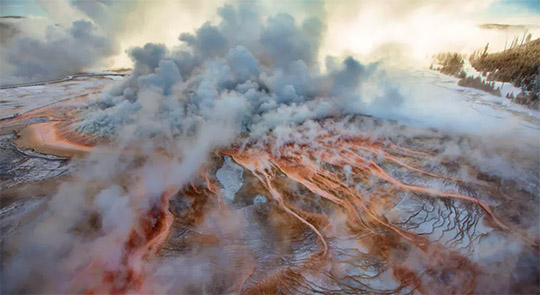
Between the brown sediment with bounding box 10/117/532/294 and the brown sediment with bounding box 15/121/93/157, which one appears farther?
the brown sediment with bounding box 15/121/93/157

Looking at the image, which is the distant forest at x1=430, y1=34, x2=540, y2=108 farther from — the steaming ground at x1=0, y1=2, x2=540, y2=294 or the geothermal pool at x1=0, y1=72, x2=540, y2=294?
the geothermal pool at x1=0, y1=72, x2=540, y2=294

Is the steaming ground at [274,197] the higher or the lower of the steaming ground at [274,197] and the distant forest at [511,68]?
the lower

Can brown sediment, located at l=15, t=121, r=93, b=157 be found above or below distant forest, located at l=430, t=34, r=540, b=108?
below

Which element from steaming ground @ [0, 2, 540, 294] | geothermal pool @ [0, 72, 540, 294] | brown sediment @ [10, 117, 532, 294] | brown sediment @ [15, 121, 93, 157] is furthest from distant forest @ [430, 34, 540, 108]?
brown sediment @ [15, 121, 93, 157]

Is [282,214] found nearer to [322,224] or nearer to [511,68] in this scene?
[322,224]

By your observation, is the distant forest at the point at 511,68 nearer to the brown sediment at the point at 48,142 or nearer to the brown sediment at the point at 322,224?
the brown sediment at the point at 322,224

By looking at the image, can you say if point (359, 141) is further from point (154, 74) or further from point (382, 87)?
point (154, 74)

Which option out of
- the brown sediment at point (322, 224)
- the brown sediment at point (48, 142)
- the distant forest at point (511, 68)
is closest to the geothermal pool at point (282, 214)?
the brown sediment at point (322, 224)
